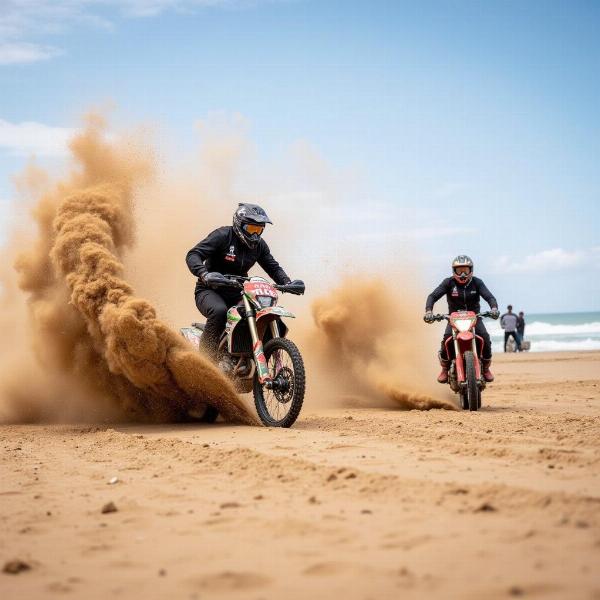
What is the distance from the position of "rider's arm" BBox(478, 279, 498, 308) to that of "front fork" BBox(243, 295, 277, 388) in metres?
4.25

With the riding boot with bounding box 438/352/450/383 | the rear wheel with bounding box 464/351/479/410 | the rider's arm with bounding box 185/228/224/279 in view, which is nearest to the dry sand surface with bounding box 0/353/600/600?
the rider's arm with bounding box 185/228/224/279

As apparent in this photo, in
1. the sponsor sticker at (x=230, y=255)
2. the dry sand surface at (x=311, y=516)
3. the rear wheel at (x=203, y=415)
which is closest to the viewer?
the dry sand surface at (x=311, y=516)

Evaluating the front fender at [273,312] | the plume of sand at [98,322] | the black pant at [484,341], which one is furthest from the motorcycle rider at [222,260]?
the black pant at [484,341]

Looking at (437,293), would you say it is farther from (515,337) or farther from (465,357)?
(515,337)

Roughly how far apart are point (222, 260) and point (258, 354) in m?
1.44

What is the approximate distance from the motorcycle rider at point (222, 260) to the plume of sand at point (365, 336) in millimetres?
3417

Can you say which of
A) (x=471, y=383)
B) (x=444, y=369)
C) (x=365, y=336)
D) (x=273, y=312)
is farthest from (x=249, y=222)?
(x=365, y=336)

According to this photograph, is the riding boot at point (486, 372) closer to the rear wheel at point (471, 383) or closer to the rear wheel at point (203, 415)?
the rear wheel at point (471, 383)

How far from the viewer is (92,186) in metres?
10.8

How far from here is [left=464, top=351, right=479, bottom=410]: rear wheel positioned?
1064cm

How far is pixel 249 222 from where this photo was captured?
30.5 feet

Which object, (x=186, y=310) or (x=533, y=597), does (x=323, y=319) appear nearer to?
(x=186, y=310)

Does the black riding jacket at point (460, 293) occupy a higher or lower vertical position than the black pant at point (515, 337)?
higher

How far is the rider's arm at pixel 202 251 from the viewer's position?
9.13 meters
